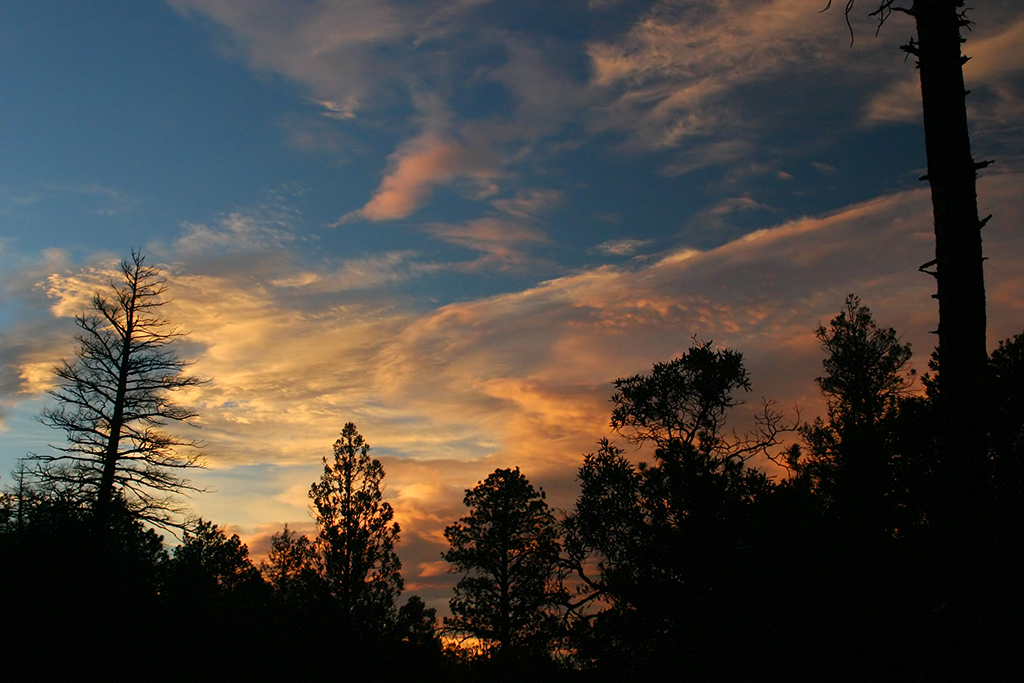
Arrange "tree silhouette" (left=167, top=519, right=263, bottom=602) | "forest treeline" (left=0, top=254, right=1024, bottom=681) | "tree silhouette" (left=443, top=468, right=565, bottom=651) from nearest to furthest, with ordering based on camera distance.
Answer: "forest treeline" (left=0, top=254, right=1024, bottom=681)
"tree silhouette" (left=443, top=468, right=565, bottom=651)
"tree silhouette" (left=167, top=519, right=263, bottom=602)

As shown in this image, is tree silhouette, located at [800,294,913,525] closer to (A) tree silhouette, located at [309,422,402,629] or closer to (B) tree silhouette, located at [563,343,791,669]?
(B) tree silhouette, located at [563,343,791,669]

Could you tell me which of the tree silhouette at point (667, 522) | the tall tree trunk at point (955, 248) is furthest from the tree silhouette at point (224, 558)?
the tall tree trunk at point (955, 248)

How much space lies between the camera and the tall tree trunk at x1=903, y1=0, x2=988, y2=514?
809cm

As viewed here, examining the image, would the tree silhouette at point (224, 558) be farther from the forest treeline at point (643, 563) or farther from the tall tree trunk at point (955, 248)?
the tall tree trunk at point (955, 248)

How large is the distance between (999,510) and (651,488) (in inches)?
397

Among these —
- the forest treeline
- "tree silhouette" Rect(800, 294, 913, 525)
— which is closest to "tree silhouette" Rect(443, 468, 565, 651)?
the forest treeline

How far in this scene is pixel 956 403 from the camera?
8.15 meters

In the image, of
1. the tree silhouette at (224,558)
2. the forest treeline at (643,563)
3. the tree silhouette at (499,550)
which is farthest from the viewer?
the tree silhouette at (224,558)

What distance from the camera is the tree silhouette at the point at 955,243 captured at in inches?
319

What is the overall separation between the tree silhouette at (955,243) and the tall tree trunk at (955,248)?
0.01 meters

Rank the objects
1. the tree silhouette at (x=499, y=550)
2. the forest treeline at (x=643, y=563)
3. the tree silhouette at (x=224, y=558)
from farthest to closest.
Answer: the tree silhouette at (x=224, y=558) → the tree silhouette at (x=499, y=550) → the forest treeline at (x=643, y=563)

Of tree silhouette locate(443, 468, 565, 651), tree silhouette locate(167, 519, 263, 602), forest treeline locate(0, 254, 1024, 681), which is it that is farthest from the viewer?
tree silhouette locate(167, 519, 263, 602)

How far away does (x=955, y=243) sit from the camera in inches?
335

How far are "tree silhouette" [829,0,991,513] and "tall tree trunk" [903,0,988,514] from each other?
1cm
